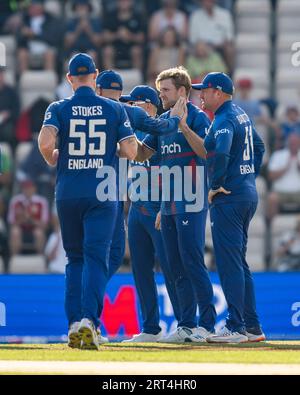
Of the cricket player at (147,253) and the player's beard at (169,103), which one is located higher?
the player's beard at (169,103)

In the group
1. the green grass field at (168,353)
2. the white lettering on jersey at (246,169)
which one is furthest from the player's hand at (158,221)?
the green grass field at (168,353)

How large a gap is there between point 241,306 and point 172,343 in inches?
24.6

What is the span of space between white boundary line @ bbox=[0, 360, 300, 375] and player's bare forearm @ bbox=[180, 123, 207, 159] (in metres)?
2.19

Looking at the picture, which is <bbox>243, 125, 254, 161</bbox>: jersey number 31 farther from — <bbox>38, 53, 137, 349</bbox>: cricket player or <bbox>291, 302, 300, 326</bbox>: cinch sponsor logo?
<bbox>291, 302, 300, 326</bbox>: cinch sponsor logo

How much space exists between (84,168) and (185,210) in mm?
1082

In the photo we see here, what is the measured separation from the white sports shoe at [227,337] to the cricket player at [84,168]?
965mm

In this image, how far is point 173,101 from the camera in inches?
373

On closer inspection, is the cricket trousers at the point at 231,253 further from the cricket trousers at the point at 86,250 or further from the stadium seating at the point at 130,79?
the stadium seating at the point at 130,79

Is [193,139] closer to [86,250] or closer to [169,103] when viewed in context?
[169,103]

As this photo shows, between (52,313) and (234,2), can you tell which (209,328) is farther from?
(234,2)

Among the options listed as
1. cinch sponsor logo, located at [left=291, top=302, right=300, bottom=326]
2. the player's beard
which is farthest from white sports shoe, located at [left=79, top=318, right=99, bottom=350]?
cinch sponsor logo, located at [left=291, top=302, right=300, bottom=326]

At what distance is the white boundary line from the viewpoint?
697cm

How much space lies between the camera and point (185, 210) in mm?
→ 9320

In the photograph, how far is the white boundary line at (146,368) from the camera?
6973mm
